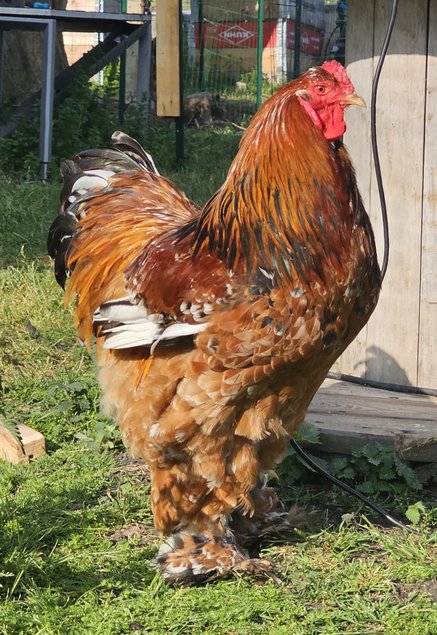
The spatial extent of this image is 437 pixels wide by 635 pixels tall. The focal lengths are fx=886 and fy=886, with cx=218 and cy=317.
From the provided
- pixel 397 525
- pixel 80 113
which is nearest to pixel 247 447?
pixel 397 525

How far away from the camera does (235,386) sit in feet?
10.1

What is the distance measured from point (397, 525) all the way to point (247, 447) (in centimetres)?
90

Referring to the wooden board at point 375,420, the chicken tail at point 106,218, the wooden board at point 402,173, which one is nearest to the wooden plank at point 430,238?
the wooden board at point 402,173

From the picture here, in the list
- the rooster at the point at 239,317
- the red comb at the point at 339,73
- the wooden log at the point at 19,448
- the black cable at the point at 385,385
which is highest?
the red comb at the point at 339,73

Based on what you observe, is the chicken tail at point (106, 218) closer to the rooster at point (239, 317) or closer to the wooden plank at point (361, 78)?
the rooster at point (239, 317)

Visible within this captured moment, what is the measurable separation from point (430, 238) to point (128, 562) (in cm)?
210

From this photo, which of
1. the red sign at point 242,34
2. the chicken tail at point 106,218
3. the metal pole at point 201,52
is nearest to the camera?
the chicken tail at point 106,218

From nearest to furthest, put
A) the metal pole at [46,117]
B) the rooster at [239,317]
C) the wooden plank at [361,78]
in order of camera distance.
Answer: the rooster at [239,317]
the wooden plank at [361,78]
the metal pole at [46,117]

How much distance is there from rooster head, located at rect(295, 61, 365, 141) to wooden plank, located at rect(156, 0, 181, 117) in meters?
1.22

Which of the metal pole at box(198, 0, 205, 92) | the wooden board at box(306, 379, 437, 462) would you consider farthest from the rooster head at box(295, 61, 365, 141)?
the metal pole at box(198, 0, 205, 92)

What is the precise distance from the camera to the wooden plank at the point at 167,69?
13.8 feet

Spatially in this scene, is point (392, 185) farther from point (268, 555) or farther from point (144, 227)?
point (268, 555)

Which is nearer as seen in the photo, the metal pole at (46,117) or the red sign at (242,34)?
the metal pole at (46,117)

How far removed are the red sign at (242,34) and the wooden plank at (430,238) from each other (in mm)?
11114
